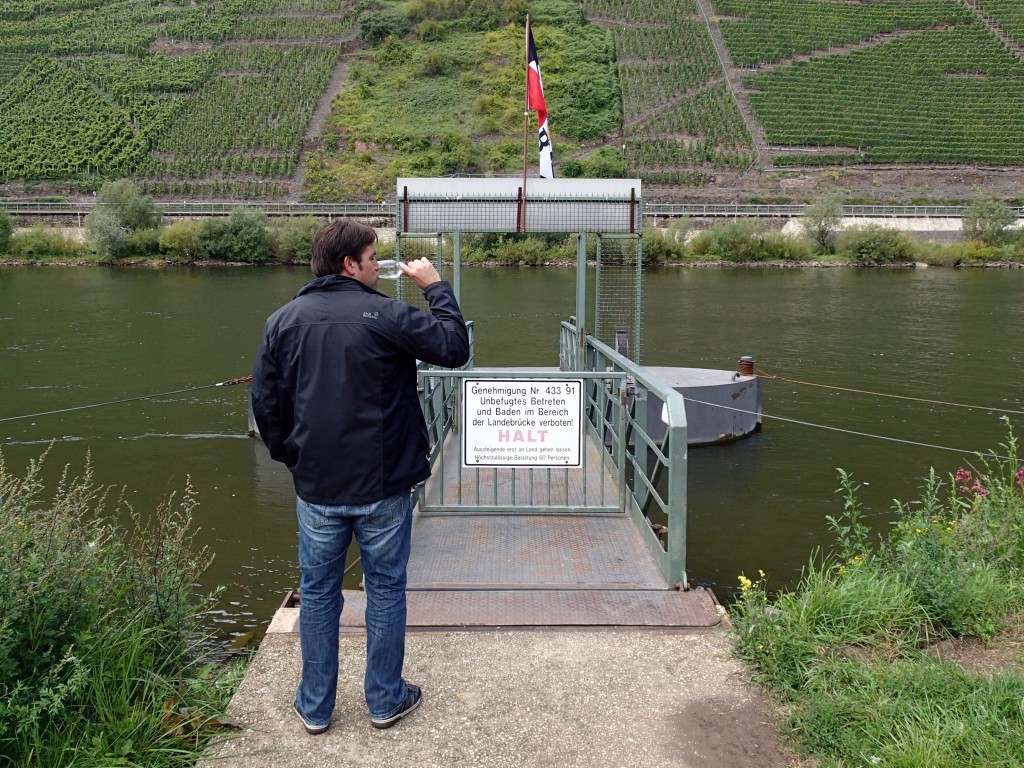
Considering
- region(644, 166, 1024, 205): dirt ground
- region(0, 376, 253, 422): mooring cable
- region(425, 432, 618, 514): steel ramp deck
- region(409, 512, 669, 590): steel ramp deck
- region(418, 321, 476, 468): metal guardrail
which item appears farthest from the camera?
region(644, 166, 1024, 205): dirt ground

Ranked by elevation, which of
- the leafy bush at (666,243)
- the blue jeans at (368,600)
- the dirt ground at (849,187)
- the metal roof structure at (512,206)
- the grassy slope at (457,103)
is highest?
the grassy slope at (457,103)

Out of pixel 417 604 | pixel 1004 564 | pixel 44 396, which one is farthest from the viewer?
pixel 44 396

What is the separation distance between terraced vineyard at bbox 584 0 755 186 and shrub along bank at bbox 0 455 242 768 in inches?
2507

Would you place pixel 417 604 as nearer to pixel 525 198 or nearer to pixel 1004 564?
pixel 1004 564

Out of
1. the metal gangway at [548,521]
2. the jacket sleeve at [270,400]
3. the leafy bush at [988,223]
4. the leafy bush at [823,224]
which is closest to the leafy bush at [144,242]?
the leafy bush at [823,224]

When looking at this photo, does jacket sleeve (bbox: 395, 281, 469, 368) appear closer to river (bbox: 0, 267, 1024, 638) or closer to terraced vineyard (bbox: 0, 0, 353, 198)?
river (bbox: 0, 267, 1024, 638)

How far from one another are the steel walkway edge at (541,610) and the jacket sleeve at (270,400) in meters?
1.36

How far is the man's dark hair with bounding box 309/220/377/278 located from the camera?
12.0 feet

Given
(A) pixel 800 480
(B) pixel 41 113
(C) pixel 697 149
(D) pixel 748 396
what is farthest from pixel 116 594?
(B) pixel 41 113

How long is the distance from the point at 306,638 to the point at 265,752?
16.8 inches

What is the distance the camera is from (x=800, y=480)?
38.0 ft

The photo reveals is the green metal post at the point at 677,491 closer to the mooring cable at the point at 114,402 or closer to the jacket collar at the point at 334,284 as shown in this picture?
the jacket collar at the point at 334,284

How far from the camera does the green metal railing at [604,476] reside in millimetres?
5316

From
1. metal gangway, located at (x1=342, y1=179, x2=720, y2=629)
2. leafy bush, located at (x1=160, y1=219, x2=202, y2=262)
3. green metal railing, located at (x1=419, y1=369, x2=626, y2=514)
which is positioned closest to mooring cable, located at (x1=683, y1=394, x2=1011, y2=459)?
green metal railing, located at (x1=419, y1=369, x2=626, y2=514)
